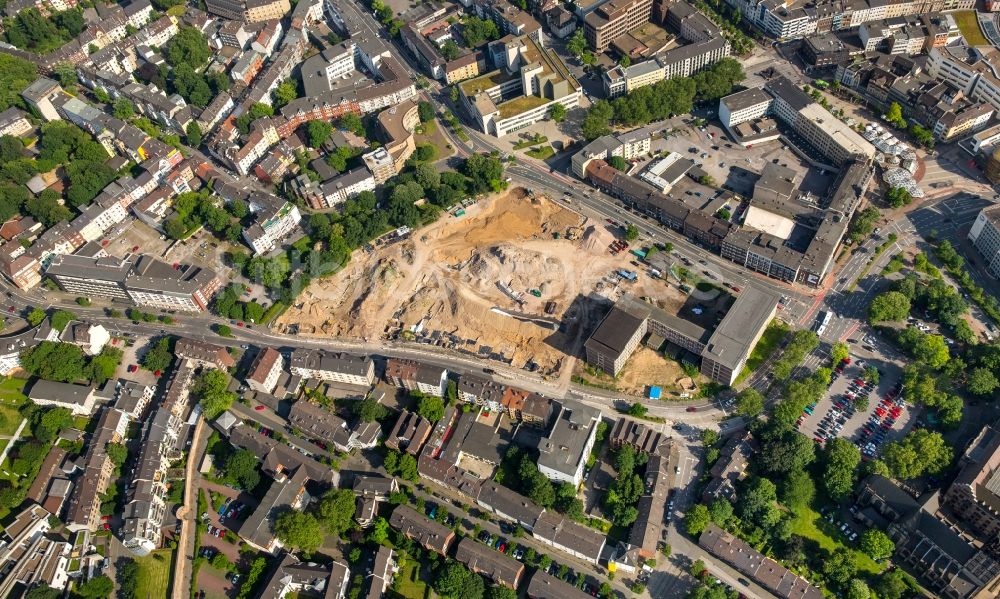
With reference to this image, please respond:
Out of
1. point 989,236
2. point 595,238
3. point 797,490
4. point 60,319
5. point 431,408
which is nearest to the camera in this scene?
point 797,490

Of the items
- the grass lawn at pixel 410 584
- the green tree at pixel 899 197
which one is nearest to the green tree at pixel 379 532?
the grass lawn at pixel 410 584

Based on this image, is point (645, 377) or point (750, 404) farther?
point (645, 377)

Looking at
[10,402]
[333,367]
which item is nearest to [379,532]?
[333,367]

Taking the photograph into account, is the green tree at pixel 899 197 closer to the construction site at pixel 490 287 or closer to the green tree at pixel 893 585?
A: the construction site at pixel 490 287

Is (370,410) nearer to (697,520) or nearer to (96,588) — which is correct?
(96,588)

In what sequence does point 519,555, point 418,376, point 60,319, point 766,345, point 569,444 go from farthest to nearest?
point 60,319 → point 766,345 → point 418,376 → point 569,444 → point 519,555
